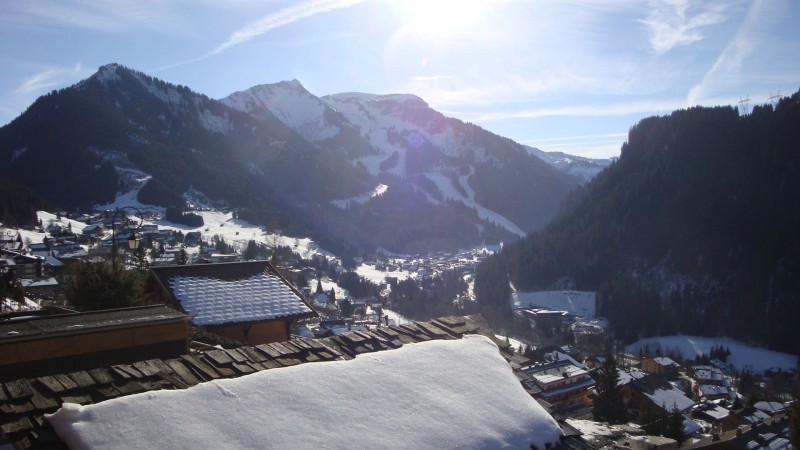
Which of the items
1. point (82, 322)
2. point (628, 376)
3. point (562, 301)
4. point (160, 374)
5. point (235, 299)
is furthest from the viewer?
point (562, 301)

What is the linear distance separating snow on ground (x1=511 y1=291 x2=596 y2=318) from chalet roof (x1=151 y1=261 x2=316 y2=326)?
107 meters

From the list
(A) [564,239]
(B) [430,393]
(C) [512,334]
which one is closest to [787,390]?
(C) [512,334]

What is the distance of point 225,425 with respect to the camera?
4828mm

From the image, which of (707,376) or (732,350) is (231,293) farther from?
(732,350)

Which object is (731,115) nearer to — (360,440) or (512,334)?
(512,334)

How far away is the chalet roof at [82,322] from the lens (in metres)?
7.89

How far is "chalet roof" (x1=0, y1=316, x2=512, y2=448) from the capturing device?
469cm

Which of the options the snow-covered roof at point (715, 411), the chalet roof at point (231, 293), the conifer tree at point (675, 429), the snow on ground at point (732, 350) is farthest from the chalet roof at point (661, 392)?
the chalet roof at point (231, 293)

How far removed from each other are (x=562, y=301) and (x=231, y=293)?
11442cm

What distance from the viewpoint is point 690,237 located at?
415 ft

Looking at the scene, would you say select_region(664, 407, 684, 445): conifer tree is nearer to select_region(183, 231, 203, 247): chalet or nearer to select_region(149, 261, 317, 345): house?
select_region(149, 261, 317, 345): house

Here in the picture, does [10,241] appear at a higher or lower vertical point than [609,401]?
higher

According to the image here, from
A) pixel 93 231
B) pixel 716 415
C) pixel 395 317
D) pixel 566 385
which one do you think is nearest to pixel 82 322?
pixel 566 385

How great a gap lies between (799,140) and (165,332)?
163m
